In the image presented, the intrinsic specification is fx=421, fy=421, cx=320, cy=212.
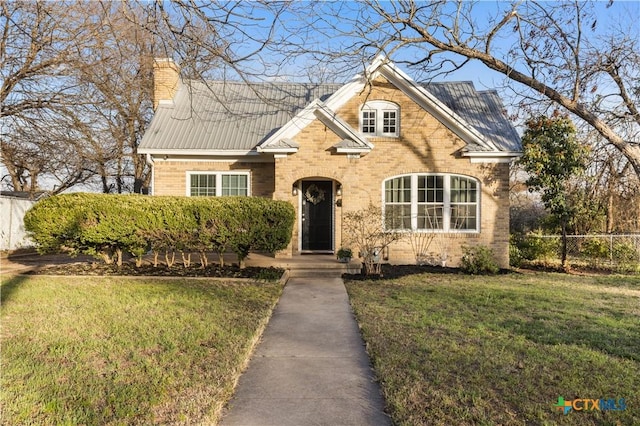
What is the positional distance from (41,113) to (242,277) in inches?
352

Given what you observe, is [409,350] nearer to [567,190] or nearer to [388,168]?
[388,168]

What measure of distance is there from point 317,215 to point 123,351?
9.66 metres

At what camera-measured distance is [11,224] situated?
1677cm

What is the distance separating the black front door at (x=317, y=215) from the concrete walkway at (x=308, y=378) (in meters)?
7.05

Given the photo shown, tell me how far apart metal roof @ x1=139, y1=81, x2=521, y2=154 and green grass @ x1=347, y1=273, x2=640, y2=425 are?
6.52m

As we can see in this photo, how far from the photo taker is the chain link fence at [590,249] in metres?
13.9

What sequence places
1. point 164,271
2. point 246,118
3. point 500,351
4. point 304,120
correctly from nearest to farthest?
point 500,351 < point 164,271 < point 304,120 < point 246,118

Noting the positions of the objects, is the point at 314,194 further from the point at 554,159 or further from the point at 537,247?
the point at 537,247

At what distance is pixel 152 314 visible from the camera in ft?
22.4

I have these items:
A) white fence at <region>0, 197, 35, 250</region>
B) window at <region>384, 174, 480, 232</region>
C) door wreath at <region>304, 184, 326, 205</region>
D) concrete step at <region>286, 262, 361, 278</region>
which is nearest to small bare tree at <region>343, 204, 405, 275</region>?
concrete step at <region>286, 262, 361, 278</region>

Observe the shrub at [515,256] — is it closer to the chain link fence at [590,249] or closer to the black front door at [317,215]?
the chain link fence at [590,249]

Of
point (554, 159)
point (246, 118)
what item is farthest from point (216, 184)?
point (554, 159)

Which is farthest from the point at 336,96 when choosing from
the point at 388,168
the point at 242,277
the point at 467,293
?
the point at 467,293
